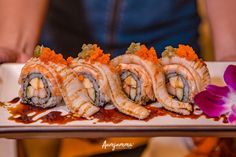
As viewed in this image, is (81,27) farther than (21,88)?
Yes

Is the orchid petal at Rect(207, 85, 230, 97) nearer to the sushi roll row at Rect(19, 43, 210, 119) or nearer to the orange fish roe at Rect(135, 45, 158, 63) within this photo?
the sushi roll row at Rect(19, 43, 210, 119)

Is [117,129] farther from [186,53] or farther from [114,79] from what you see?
[186,53]

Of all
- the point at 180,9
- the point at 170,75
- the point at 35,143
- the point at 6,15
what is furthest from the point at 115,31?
the point at 35,143

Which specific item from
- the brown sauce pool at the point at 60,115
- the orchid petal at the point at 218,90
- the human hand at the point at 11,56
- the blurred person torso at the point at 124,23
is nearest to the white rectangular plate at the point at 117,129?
the brown sauce pool at the point at 60,115

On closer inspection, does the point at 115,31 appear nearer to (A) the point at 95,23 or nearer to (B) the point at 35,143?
(A) the point at 95,23

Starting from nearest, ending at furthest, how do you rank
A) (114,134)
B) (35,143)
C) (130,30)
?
(114,134), (35,143), (130,30)

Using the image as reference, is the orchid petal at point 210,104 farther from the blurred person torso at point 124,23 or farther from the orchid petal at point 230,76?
the blurred person torso at point 124,23

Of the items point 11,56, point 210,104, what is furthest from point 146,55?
point 11,56
